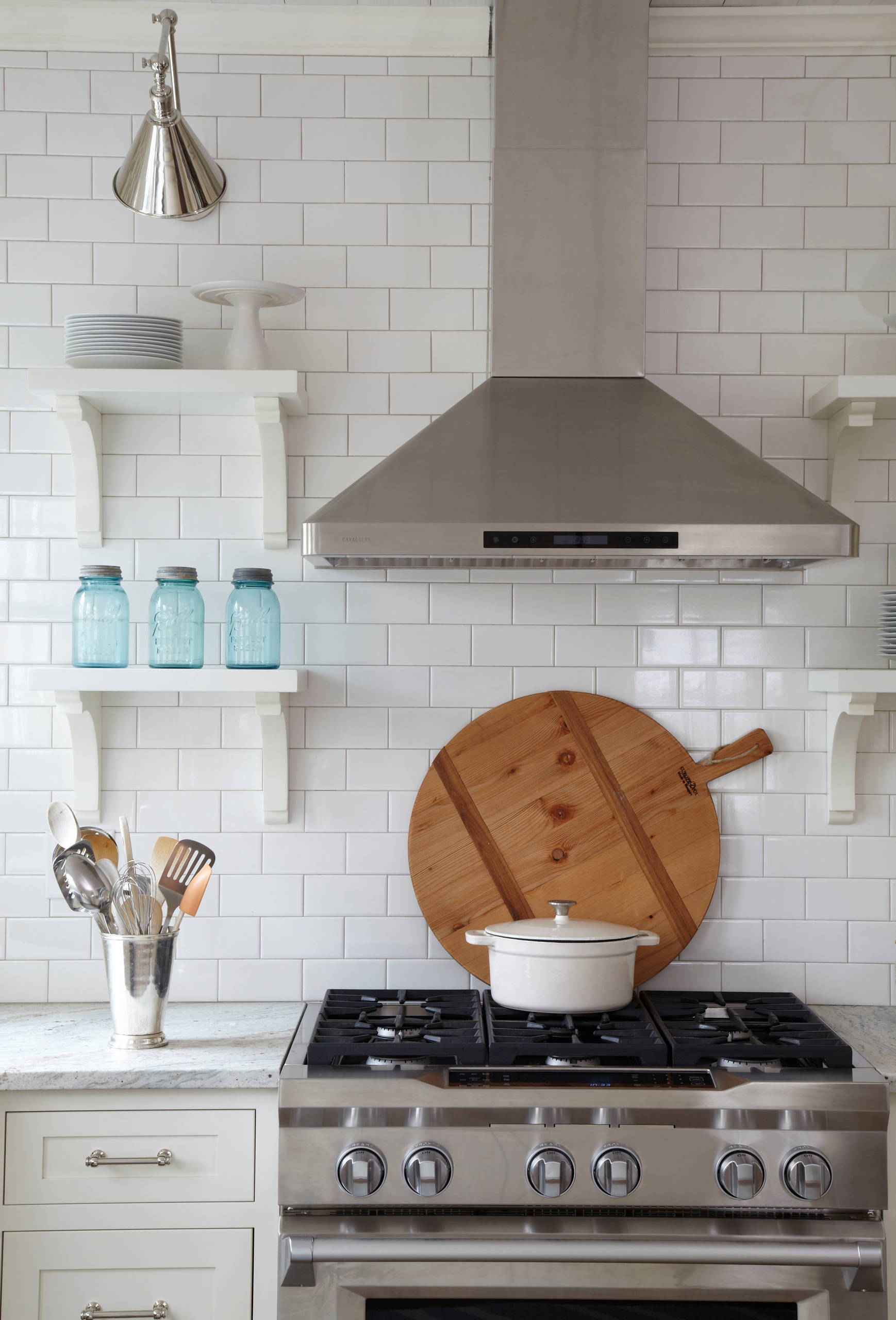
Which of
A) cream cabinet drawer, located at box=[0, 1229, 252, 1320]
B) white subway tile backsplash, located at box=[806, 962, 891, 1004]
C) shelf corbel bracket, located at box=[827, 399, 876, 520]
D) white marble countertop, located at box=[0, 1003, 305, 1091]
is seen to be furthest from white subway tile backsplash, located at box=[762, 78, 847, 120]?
cream cabinet drawer, located at box=[0, 1229, 252, 1320]

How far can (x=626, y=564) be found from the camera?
93.0 inches

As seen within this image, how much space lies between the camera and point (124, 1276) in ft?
6.44

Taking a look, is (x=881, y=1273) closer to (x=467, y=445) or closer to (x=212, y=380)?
(x=467, y=445)

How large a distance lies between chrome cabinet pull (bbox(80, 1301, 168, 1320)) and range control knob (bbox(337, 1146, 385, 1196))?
1.36 ft

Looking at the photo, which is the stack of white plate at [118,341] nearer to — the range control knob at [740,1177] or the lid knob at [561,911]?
the lid knob at [561,911]

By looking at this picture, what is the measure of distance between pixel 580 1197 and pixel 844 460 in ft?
5.33

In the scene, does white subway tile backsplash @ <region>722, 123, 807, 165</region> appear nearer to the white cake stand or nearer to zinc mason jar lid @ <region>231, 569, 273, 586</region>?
the white cake stand

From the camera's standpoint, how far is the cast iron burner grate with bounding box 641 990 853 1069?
2.00 meters

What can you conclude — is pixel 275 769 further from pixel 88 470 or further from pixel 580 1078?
pixel 580 1078

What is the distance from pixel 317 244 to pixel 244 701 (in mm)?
1056

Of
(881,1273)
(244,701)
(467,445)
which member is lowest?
(881,1273)

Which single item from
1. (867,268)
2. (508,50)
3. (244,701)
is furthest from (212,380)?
(867,268)

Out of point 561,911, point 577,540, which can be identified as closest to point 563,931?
point 561,911

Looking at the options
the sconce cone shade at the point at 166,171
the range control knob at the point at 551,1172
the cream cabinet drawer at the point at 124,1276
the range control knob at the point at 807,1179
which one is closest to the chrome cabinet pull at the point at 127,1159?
the cream cabinet drawer at the point at 124,1276
